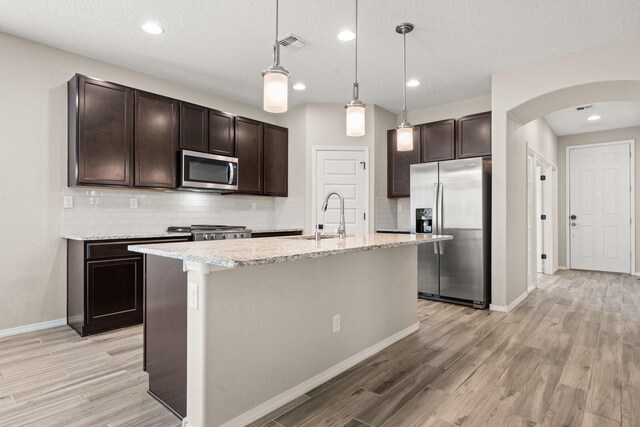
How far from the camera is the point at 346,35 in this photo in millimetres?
3262

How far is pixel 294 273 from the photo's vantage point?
2168 millimetres

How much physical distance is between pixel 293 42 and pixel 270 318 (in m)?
2.57

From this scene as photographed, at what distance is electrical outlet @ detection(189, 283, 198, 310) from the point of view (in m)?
1.71

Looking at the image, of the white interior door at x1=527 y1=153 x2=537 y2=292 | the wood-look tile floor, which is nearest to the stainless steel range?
the wood-look tile floor

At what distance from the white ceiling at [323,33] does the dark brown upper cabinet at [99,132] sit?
0.43 metres

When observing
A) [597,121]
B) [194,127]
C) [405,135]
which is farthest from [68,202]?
[597,121]

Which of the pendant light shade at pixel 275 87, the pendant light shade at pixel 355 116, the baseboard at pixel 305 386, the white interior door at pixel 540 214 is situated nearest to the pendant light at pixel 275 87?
the pendant light shade at pixel 275 87

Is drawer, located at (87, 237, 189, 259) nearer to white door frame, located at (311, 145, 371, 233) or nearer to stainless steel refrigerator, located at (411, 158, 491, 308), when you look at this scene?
white door frame, located at (311, 145, 371, 233)

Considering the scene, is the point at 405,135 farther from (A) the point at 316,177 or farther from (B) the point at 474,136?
(A) the point at 316,177

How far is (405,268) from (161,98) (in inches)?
123

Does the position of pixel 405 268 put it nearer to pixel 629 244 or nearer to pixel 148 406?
pixel 148 406

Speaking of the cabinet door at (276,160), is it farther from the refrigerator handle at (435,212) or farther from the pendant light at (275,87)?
the pendant light at (275,87)

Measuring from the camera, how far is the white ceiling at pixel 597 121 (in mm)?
5293

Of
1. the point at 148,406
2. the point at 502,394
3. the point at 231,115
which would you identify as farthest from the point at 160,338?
the point at 231,115
